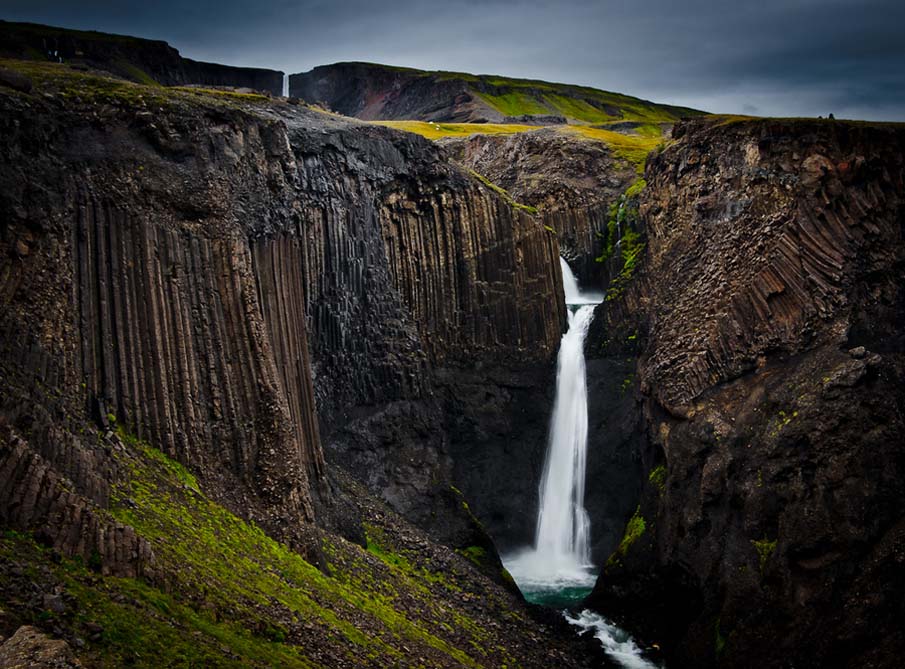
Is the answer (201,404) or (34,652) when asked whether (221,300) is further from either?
(34,652)

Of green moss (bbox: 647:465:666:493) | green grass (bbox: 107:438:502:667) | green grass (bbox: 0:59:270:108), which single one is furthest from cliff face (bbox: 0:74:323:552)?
green moss (bbox: 647:465:666:493)

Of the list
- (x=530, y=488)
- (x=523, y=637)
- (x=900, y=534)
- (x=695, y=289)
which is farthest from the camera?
(x=530, y=488)

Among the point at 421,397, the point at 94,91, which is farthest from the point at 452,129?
the point at 94,91

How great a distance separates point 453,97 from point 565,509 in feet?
230

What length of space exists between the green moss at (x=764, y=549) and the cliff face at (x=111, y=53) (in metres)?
49.5

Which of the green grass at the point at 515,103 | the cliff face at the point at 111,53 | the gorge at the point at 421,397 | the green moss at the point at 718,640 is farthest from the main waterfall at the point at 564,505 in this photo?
the green grass at the point at 515,103

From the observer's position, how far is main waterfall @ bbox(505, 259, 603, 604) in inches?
1527

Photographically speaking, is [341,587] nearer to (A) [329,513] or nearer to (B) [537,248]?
(A) [329,513]

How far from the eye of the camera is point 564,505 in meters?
42.4

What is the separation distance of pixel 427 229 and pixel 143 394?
2164 centimetres

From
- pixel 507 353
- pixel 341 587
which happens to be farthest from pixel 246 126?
pixel 507 353

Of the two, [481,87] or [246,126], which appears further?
[481,87]

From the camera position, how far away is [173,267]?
25.7m

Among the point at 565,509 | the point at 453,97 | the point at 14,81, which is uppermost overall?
the point at 453,97
